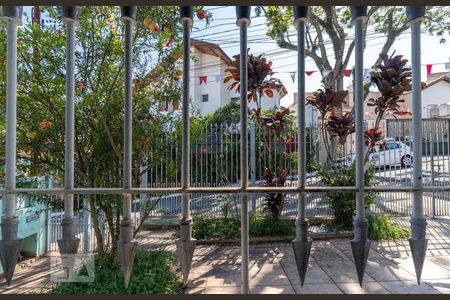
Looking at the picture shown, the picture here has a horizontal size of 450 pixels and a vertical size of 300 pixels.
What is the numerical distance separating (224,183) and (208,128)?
48.0 inches

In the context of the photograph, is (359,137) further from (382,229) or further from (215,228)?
(382,229)

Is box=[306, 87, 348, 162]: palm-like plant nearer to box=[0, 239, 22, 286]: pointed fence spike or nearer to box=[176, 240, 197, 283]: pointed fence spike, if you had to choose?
box=[176, 240, 197, 283]: pointed fence spike

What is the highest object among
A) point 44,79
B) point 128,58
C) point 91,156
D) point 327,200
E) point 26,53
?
point 26,53

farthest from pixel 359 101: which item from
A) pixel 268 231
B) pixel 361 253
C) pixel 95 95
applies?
pixel 268 231

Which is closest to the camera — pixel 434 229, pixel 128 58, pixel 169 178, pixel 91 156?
pixel 128 58

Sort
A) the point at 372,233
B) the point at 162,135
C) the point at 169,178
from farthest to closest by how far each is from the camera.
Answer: the point at 372,233
the point at 169,178
the point at 162,135

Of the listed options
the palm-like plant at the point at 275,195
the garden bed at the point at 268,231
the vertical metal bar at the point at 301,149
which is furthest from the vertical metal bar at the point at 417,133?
the palm-like plant at the point at 275,195

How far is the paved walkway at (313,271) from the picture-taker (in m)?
3.85

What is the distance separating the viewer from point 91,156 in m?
3.84

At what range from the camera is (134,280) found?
358cm

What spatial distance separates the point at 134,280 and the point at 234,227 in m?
2.82

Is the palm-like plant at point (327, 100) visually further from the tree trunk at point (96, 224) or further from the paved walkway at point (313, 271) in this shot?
the tree trunk at point (96, 224)

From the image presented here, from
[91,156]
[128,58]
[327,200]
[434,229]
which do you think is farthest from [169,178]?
[434,229]

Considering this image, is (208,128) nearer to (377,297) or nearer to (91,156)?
(91,156)
